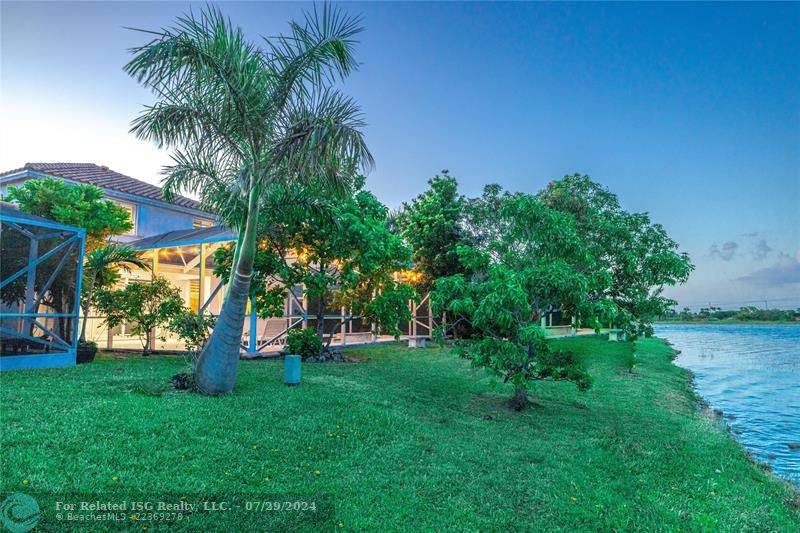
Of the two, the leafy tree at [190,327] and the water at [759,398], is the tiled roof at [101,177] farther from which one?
the water at [759,398]

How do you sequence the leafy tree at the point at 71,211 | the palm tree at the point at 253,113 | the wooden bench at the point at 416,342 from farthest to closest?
the wooden bench at the point at 416,342, the leafy tree at the point at 71,211, the palm tree at the point at 253,113

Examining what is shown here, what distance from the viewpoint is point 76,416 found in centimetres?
526

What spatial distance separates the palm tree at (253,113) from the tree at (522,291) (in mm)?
2785

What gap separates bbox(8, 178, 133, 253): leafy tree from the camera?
1170 centimetres

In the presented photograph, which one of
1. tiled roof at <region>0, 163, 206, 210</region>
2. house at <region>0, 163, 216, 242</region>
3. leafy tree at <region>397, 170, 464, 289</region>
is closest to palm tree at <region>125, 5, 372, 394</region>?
house at <region>0, 163, 216, 242</region>

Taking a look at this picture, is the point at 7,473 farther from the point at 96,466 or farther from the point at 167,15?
the point at 167,15

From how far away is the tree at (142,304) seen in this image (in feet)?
36.4

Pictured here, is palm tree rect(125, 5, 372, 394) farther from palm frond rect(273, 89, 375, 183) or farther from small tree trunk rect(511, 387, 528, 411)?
small tree trunk rect(511, 387, 528, 411)

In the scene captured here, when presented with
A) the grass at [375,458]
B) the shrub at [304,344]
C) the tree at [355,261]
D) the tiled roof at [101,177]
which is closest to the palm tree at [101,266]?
the grass at [375,458]

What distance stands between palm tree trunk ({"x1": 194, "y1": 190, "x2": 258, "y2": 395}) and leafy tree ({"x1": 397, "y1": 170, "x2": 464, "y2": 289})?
13690 mm

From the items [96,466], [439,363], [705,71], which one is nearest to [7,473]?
[96,466]

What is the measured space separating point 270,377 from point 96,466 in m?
4.97

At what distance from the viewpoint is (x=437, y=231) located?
822 inches

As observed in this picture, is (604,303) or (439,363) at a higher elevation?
(604,303)
